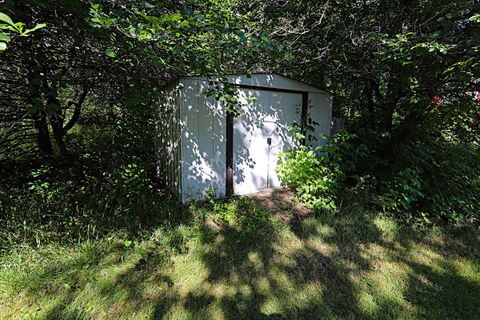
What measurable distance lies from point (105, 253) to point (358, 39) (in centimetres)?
409

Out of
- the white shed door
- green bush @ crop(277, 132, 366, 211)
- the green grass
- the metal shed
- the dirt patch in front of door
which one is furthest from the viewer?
the white shed door

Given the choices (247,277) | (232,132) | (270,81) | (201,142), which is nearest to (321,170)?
(232,132)

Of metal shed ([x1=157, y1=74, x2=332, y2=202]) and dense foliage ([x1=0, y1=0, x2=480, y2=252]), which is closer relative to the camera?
dense foliage ([x1=0, y1=0, x2=480, y2=252])

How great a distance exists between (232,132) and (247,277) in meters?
2.18

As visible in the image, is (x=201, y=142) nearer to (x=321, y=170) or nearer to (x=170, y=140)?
(x=170, y=140)

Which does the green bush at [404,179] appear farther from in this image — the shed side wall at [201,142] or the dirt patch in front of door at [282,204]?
the shed side wall at [201,142]

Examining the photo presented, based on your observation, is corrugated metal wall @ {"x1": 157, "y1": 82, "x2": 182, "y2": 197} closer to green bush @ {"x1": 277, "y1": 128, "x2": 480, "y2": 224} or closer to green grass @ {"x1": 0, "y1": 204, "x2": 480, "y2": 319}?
green grass @ {"x1": 0, "y1": 204, "x2": 480, "y2": 319}

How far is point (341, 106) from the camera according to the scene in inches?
219

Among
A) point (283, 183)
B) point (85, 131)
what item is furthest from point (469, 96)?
point (85, 131)

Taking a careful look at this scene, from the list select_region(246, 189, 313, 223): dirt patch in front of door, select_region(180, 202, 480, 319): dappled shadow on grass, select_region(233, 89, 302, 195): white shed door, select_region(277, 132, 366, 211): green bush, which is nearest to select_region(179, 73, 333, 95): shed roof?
select_region(233, 89, 302, 195): white shed door

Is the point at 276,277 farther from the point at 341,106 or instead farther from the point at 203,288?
the point at 341,106

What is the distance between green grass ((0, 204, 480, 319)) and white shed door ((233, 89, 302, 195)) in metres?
1.33

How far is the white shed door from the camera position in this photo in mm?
3693

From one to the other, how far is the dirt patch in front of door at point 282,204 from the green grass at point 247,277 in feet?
1.42
